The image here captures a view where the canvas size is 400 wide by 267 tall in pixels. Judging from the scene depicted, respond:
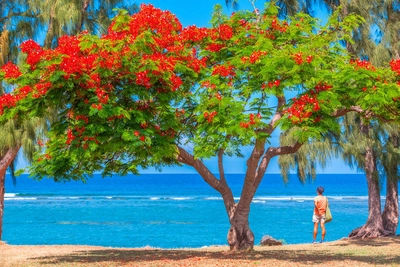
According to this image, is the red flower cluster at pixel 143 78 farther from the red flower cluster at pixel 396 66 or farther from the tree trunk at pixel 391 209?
the tree trunk at pixel 391 209

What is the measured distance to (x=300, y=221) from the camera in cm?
3409

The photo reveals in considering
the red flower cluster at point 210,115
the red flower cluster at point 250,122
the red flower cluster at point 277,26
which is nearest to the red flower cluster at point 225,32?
the red flower cluster at point 277,26

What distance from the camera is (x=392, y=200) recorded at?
17.6m

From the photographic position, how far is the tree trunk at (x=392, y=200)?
17.3 metres

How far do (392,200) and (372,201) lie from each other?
88 centimetres

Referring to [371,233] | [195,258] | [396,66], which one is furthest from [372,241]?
[396,66]

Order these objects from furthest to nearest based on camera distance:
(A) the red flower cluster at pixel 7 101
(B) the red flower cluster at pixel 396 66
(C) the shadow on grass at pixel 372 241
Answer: (C) the shadow on grass at pixel 372 241
(B) the red flower cluster at pixel 396 66
(A) the red flower cluster at pixel 7 101

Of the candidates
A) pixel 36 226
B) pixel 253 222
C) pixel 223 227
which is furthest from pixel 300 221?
→ pixel 36 226

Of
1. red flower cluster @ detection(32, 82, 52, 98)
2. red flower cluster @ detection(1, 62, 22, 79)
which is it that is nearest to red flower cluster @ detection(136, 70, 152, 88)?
red flower cluster @ detection(32, 82, 52, 98)

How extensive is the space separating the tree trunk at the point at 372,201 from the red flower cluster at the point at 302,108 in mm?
8098

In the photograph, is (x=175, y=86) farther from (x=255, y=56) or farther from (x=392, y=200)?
(x=392, y=200)

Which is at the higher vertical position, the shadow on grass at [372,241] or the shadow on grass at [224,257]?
the shadow on grass at [224,257]

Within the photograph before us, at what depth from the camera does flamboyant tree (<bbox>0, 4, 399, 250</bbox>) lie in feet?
30.0

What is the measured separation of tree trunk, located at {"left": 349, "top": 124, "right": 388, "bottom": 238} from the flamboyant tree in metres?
6.72
